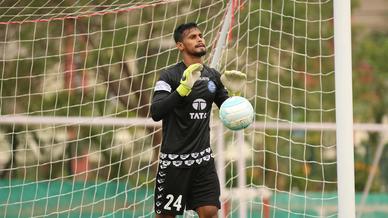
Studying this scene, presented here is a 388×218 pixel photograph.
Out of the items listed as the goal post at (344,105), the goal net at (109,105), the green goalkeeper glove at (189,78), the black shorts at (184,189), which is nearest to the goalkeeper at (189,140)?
the black shorts at (184,189)

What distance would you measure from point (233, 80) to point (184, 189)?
787 mm

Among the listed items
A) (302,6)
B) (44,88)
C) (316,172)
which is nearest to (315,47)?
(302,6)

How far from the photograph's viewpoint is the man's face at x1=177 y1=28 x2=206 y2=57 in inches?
252

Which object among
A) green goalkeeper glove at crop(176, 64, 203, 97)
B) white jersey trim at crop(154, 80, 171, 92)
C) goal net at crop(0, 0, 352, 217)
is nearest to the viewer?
green goalkeeper glove at crop(176, 64, 203, 97)

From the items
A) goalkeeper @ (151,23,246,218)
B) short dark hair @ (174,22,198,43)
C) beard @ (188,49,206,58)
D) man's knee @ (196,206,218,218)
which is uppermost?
short dark hair @ (174,22,198,43)

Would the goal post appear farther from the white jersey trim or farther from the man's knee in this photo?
the white jersey trim

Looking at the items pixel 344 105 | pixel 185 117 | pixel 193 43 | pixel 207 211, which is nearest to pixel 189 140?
pixel 185 117

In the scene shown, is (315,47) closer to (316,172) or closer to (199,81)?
(316,172)

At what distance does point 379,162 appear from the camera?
12.1 meters

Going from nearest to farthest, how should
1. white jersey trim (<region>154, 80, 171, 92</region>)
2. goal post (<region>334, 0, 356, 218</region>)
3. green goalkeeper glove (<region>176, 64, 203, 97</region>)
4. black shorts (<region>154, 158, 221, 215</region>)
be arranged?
1. green goalkeeper glove (<region>176, 64, 203, 97</region>)
2. white jersey trim (<region>154, 80, 171, 92</region>)
3. black shorts (<region>154, 158, 221, 215</region>)
4. goal post (<region>334, 0, 356, 218</region>)

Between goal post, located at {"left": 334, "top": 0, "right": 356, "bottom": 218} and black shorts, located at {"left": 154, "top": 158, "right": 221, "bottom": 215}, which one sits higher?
goal post, located at {"left": 334, "top": 0, "right": 356, "bottom": 218}

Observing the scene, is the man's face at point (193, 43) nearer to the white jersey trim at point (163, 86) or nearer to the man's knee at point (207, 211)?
the white jersey trim at point (163, 86)

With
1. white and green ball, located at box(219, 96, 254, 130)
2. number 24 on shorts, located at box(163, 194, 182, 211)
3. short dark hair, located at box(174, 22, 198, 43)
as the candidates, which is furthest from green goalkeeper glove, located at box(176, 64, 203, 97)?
number 24 on shorts, located at box(163, 194, 182, 211)

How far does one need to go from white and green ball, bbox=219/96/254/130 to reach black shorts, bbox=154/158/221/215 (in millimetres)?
446
